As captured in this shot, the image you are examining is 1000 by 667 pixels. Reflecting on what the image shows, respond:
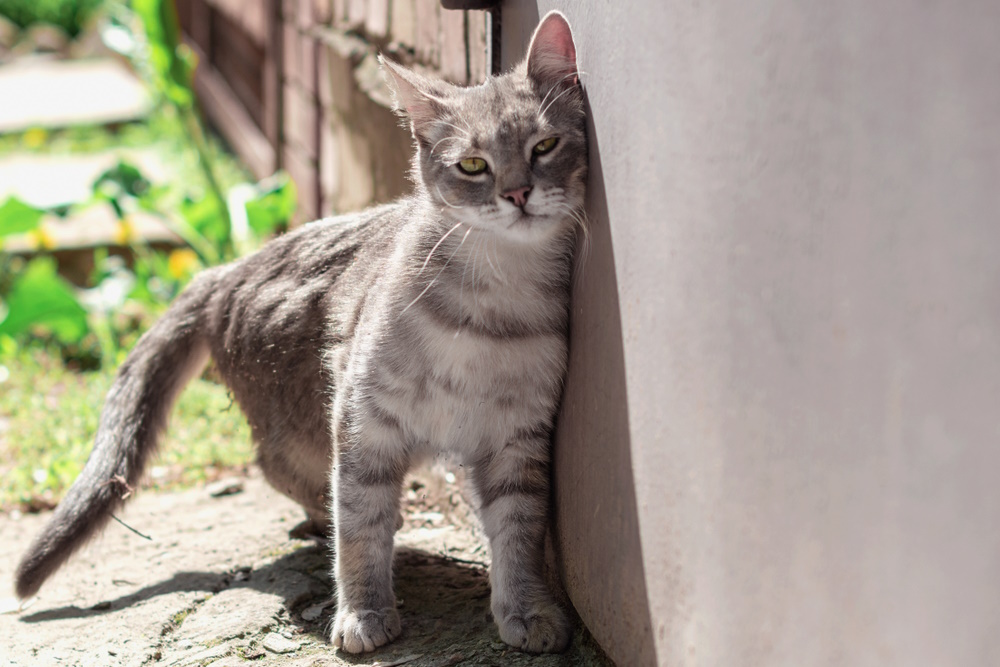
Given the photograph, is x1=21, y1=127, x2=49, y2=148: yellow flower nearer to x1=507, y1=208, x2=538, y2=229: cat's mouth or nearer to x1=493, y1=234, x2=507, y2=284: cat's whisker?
x1=493, y1=234, x2=507, y2=284: cat's whisker

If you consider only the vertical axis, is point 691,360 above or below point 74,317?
above

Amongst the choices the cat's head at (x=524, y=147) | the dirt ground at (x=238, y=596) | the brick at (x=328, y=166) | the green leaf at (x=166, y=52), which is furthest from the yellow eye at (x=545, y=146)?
the green leaf at (x=166, y=52)

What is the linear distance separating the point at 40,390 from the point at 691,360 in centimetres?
466

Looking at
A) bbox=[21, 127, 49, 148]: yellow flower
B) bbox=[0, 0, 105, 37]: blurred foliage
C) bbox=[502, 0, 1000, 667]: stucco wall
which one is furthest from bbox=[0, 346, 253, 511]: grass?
bbox=[0, 0, 105, 37]: blurred foliage

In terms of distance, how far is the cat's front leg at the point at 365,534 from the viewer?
276 cm

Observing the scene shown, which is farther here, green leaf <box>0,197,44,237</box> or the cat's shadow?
green leaf <box>0,197,44,237</box>

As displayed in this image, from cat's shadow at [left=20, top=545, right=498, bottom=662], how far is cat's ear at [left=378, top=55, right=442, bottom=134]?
4.50 feet

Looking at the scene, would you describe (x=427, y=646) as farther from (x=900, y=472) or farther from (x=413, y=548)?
(x=900, y=472)

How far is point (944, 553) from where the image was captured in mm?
1458

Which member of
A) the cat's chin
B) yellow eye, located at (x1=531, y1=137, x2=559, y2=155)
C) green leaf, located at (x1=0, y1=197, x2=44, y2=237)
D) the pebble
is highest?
yellow eye, located at (x1=531, y1=137, x2=559, y2=155)

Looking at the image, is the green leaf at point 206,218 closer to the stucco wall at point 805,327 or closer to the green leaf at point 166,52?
the green leaf at point 166,52

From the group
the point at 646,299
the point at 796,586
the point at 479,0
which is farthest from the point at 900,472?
the point at 479,0

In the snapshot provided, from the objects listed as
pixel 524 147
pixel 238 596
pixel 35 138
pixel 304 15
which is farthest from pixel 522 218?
pixel 35 138

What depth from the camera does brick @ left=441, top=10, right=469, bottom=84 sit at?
3510 mm
